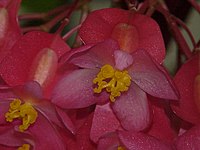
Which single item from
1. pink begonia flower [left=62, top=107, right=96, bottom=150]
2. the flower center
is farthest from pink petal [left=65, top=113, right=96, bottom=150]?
the flower center

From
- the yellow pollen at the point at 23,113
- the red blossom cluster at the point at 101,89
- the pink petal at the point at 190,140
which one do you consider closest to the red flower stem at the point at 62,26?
the red blossom cluster at the point at 101,89

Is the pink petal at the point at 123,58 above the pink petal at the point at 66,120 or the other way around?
above

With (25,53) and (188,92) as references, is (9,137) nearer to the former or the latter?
(25,53)

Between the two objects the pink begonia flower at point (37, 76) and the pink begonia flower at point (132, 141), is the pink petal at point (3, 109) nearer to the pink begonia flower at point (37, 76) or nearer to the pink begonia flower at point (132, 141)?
the pink begonia flower at point (37, 76)

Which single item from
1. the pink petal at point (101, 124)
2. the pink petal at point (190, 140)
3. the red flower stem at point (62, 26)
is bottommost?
the pink petal at point (101, 124)

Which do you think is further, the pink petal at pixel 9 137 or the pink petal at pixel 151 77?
the pink petal at pixel 9 137

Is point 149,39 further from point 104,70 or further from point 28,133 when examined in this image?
point 28,133
